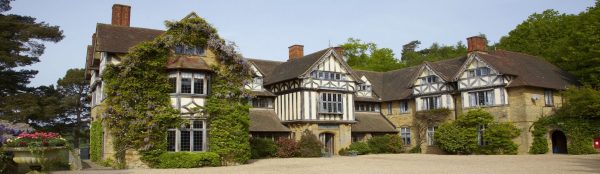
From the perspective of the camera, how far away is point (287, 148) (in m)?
28.8

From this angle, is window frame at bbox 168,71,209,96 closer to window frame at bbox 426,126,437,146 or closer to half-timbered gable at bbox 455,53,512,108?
half-timbered gable at bbox 455,53,512,108

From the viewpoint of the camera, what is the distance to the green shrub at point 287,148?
2877cm

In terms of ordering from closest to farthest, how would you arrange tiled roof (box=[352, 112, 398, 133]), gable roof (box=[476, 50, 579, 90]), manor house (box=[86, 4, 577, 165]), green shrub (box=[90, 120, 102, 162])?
green shrub (box=[90, 120, 102, 162]) → manor house (box=[86, 4, 577, 165]) → gable roof (box=[476, 50, 579, 90]) → tiled roof (box=[352, 112, 398, 133])

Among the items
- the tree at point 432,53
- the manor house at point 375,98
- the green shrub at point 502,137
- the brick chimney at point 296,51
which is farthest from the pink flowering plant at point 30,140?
the tree at point 432,53

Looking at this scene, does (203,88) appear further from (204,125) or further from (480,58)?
(480,58)

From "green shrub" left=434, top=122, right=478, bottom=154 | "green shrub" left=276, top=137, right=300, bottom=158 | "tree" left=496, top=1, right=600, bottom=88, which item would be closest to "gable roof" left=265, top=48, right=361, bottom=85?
"green shrub" left=276, top=137, right=300, bottom=158

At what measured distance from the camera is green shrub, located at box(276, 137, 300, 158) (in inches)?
1133

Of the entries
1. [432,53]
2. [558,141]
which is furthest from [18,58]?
[432,53]

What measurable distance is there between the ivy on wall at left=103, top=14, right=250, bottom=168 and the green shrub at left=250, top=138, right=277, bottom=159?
4794 millimetres

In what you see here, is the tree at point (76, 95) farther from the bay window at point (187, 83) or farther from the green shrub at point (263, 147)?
the bay window at point (187, 83)

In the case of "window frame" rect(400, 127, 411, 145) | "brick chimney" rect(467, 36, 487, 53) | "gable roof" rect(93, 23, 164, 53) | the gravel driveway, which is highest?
"brick chimney" rect(467, 36, 487, 53)

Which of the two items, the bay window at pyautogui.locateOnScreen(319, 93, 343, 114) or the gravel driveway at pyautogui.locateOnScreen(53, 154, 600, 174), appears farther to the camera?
the bay window at pyautogui.locateOnScreen(319, 93, 343, 114)

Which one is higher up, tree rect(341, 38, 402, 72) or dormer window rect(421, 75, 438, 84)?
tree rect(341, 38, 402, 72)

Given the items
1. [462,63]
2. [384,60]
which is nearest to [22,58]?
[462,63]
